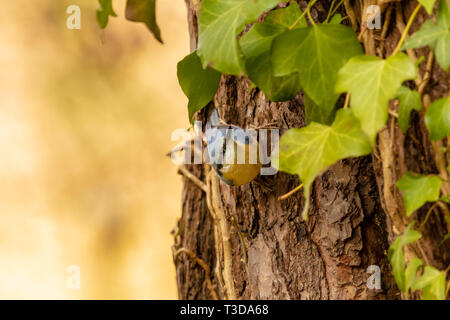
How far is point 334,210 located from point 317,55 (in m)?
0.31

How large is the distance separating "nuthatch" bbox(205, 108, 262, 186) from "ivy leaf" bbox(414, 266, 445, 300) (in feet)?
1.02

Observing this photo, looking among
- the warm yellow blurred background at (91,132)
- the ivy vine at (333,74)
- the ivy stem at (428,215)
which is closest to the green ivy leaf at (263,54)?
the ivy vine at (333,74)

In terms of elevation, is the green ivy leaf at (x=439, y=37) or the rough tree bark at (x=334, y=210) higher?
the green ivy leaf at (x=439, y=37)

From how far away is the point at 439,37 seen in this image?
55cm

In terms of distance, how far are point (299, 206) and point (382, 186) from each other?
168 mm

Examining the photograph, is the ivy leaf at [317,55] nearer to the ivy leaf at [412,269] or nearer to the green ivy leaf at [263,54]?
the green ivy leaf at [263,54]

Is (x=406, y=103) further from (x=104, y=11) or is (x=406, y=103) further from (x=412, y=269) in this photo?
(x=104, y=11)

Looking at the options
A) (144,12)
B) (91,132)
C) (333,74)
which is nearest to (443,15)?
(333,74)

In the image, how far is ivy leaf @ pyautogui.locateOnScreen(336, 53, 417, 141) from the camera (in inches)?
19.0

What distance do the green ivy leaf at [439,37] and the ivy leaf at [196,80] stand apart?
0.95ft

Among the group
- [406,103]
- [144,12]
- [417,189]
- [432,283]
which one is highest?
[144,12]

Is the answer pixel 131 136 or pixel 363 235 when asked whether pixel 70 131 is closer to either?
pixel 131 136

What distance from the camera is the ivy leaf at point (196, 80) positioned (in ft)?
2.36

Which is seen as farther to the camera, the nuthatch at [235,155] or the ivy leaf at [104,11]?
the nuthatch at [235,155]
